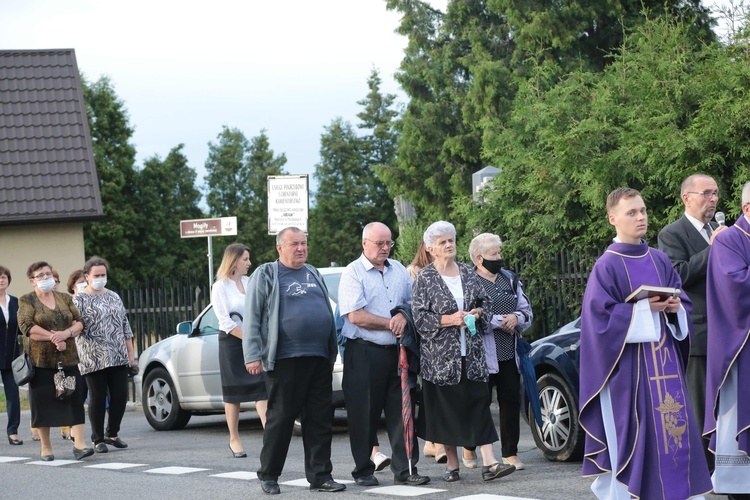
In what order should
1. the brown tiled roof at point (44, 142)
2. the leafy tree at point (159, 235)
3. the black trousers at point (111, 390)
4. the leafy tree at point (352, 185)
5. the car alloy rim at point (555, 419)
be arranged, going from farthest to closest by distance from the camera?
1. the leafy tree at point (352, 185)
2. the leafy tree at point (159, 235)
3. the brown tiled roof at point (44, 142)
4. the black trousers at point (111, 390)
5. the car alloy rim at point (555, 419)

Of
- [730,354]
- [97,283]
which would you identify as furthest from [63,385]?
[730,354]

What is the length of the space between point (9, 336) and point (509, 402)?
6.97 m

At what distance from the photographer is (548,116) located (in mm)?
15305

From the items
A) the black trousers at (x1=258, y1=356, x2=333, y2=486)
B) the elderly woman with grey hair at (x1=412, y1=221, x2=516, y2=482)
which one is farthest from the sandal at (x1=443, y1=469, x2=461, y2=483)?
the black trousers at (x1=258, y1=356, x2=333, y2=486)

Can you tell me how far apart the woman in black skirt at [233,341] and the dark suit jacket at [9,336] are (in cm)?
326

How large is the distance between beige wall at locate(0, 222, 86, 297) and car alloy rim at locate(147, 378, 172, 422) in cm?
1077

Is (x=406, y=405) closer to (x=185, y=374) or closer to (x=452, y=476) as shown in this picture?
(x=452, y=476)

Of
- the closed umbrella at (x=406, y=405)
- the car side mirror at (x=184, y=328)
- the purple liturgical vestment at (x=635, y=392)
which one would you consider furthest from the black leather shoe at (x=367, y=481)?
the car side mirror at (x=184, y=328)

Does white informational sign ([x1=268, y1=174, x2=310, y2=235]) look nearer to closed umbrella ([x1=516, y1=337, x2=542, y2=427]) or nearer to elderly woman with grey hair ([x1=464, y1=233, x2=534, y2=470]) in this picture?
elderly woman with grey hair ([x1=464, y1=233, x2=534, y2=470])

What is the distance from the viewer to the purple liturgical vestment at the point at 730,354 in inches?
294

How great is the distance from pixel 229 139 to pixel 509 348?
7858 centimetres

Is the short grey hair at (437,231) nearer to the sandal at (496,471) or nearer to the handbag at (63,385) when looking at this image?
the sandal at (496,471)

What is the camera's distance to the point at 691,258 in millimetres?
8203

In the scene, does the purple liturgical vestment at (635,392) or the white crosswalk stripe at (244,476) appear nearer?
the purple liturgical vestment at (635,392)
